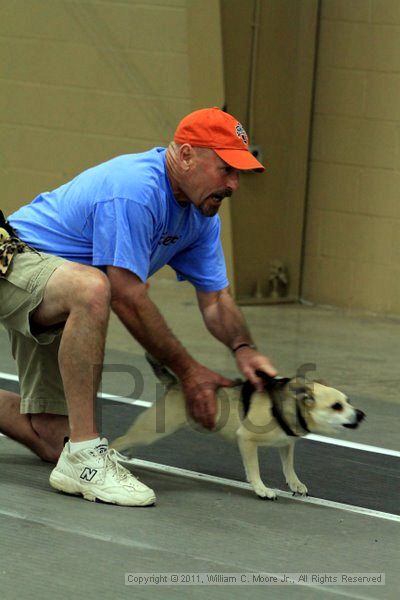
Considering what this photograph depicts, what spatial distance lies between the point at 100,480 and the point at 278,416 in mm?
754

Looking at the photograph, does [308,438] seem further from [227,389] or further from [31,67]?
[31,67]

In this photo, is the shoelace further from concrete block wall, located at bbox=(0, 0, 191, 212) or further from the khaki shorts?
concrete block wall, located at bbox=(0, 0, 191, 212)

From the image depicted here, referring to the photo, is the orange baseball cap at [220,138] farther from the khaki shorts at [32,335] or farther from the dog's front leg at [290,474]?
the dog's front leg at [290,474]

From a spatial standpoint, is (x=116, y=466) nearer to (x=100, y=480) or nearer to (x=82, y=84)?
(x=100, y=480)

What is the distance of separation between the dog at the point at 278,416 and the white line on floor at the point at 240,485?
0.22 feet

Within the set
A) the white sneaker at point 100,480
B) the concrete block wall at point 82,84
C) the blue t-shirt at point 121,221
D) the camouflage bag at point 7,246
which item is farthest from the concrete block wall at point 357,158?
the white sneaker at point 100,480

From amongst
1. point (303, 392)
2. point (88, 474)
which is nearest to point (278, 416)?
point (303, 392)

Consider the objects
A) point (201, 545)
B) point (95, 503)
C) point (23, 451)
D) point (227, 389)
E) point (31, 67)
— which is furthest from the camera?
point (31, 67)

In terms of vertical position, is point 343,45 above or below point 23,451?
above

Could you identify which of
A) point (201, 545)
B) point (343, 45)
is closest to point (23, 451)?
point (201, 545)

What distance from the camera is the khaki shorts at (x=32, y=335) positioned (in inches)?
163

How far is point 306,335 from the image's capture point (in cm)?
778

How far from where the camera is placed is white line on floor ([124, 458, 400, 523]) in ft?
13.7

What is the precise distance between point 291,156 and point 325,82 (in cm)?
64
